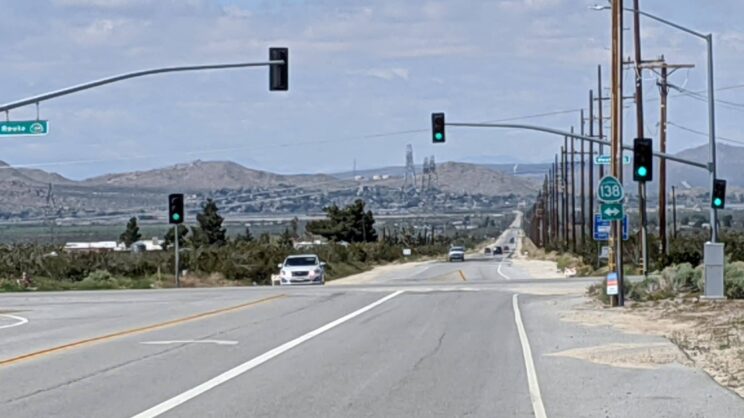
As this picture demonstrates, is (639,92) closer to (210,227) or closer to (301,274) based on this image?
(301,274)

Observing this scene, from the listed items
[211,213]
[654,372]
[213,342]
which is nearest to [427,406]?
[654,372]

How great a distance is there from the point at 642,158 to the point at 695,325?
12923 millimetres

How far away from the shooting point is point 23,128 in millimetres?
35812

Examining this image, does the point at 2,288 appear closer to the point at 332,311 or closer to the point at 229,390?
the point at 332,311

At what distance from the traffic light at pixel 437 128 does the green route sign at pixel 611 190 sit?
11.4 metres

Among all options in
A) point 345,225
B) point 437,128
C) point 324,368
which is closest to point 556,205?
point 345,225

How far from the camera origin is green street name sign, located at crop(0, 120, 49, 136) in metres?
35.6

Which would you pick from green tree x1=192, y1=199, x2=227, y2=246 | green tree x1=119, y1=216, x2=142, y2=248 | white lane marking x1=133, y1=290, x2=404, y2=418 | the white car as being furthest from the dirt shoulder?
green tree x1=119, y1=216, x2=142, y2=248

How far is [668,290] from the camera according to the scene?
37125 millimetres

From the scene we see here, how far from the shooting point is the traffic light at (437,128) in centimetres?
4428

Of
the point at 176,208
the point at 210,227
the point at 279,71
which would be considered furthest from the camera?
the point at 210,227

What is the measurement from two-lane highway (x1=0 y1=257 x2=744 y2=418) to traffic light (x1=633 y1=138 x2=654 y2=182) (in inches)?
258

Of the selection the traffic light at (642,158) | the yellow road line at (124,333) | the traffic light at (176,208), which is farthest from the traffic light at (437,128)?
the traffic light at (176,208)

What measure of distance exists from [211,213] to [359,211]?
95.0 ft
